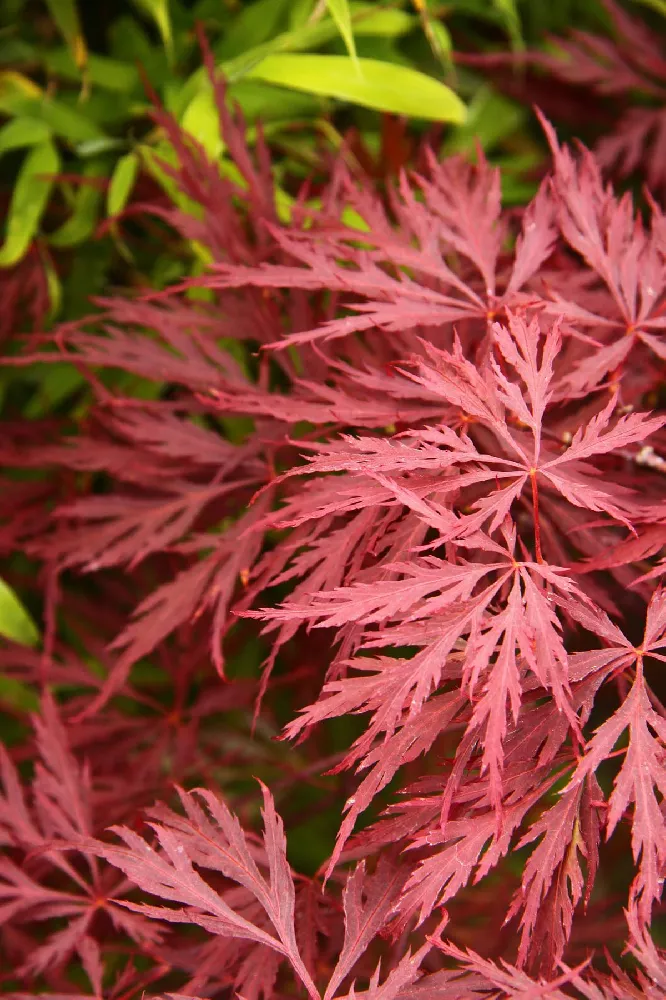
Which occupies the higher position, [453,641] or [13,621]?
[453,641]

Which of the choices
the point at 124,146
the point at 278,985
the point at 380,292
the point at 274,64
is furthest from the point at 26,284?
the point at 278,985

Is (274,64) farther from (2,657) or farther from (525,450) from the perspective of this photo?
(2,657)

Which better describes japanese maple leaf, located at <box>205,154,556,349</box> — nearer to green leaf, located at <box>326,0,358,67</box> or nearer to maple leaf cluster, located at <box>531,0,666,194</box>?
green leaf, located at <box>326,0,358,67</box>

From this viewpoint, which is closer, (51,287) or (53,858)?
(53,858)

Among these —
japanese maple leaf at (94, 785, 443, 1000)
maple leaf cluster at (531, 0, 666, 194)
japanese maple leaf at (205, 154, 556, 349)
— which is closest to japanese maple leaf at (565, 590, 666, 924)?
japanese maple leaf at (94, 785, 443, 1000)

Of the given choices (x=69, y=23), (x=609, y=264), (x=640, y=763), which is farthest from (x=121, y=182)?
(x=640, y=763)

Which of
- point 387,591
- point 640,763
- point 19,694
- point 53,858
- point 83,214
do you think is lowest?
point 19,694

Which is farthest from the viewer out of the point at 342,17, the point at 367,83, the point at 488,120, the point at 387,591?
the point at 488,120

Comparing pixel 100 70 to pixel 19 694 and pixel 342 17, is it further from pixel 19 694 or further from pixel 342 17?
pixel 19 694
